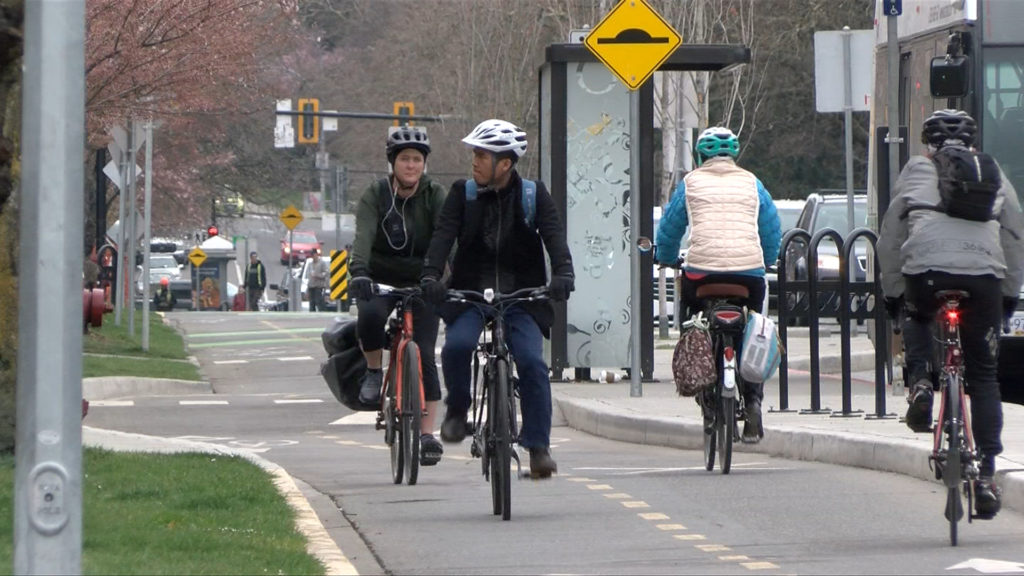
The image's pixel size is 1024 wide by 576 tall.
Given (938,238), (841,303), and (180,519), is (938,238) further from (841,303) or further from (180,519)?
(841,303)

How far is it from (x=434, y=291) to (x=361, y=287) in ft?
3.44

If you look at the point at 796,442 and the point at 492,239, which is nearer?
the point at 492,239

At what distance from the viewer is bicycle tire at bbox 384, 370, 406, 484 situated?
33.6 feet

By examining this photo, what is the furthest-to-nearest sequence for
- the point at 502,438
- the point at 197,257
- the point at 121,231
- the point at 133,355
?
the point at 197,257
the point at 121,231
the point at 133,355
the point at 502,438

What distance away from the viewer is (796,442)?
11656mm

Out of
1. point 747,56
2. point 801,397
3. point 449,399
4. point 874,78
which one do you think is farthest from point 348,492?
point 874,78

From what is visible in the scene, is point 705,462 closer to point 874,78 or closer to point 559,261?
point 559,261

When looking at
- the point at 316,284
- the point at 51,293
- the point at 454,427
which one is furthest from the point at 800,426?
the point at 316,284

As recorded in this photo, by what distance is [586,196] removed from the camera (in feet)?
56.3

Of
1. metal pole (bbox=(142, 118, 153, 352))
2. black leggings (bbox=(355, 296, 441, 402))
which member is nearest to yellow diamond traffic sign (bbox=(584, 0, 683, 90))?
black leggings (bbox=(355, 296, 441, 402))

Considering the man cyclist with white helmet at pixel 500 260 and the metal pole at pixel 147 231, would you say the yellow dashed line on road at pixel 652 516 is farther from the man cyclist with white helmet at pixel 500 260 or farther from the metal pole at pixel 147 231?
the metal pole at pixel 147 231

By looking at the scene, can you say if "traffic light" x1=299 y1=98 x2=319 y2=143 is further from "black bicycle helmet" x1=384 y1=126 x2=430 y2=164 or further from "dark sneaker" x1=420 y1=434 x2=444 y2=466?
"dark sneaker" x1=420 y1=434 x2=444 y2=466

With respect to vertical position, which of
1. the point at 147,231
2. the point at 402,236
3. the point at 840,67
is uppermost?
the point at 840,67

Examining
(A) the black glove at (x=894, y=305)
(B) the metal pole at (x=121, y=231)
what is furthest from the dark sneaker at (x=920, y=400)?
(B) the metal pole at (x=121, y=231)
